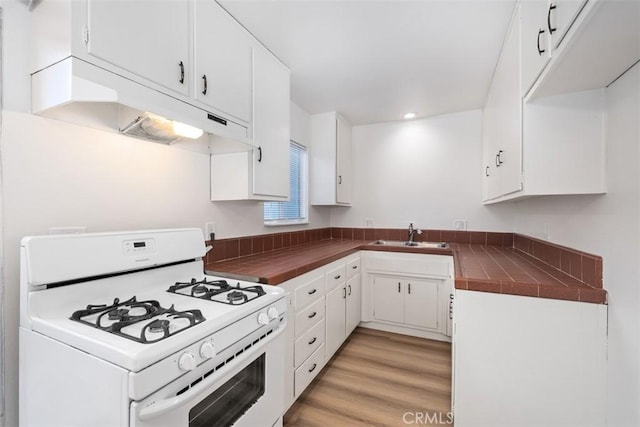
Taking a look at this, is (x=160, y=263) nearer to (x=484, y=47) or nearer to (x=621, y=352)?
(x=621, y=352)

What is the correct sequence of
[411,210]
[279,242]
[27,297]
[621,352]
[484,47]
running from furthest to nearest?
[411,210], [279,242], [484,47], [621,352], [27,297]

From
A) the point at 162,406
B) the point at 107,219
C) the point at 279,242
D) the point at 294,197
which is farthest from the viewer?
the point at 294,197

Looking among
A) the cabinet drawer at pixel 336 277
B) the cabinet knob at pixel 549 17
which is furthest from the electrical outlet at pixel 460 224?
the cabinet knob at pixel 549 17

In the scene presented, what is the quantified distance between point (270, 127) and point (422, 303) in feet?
7.01

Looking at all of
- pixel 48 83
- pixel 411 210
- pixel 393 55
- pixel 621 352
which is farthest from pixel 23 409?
pixel 411 210

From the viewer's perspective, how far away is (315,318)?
200 cm

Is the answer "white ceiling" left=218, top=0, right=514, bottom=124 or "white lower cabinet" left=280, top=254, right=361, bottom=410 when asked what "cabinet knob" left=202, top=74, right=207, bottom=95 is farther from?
"white lower cabinet" left=280, top=254, right=361, bottom=410

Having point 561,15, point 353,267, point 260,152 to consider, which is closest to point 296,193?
point 353,267

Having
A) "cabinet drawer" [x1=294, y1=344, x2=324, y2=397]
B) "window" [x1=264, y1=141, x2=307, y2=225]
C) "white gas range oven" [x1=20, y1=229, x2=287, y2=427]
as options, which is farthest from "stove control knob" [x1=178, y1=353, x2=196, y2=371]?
"window" [x1=264, y1=141, x2=307, y2=225]

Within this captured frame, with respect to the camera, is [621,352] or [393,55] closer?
[621,352]

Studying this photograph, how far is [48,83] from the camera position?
1010 mm

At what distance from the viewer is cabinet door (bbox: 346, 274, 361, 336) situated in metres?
2.65

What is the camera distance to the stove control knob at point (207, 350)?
871mm

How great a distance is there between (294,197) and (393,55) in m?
1.65
